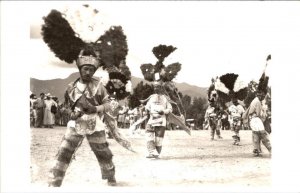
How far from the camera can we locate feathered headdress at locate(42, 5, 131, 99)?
610 centimetres

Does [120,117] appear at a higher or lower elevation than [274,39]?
lower

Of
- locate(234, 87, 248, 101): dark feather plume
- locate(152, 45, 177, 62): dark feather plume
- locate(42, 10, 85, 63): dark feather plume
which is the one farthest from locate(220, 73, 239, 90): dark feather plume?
locate(42, 10, 85, 63): dark feather plume

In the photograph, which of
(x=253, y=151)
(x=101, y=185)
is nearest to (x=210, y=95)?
(x=253, y=151)

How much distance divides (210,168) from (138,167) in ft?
2.89

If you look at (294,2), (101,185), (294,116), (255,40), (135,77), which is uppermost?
(294,2)

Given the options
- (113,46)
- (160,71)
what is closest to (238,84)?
(160,71)

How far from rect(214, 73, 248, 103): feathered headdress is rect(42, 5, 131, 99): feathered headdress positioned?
50.0 inches

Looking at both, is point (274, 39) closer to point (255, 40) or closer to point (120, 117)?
point (255, 40)

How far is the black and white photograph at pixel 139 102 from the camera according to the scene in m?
6.04

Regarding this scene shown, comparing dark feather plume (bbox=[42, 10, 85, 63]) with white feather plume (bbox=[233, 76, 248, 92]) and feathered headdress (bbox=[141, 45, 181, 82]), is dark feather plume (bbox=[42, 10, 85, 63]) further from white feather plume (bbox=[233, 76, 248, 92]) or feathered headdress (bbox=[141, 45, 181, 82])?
white feather plume (bbox=[233, 76, 248, 92])

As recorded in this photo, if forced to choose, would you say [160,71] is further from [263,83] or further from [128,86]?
[263,83]

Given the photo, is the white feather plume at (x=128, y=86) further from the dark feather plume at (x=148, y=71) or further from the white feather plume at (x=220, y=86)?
the white feather plume at (x=220, y=86)

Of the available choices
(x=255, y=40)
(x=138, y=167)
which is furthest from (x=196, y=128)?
(x=255, y=40)

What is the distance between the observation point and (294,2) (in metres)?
6.03
